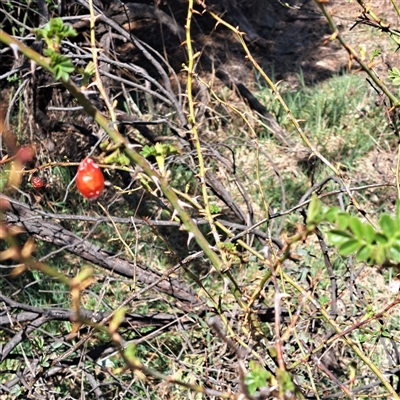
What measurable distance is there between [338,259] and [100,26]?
1.61 metres

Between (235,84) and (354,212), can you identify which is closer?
(354,212)

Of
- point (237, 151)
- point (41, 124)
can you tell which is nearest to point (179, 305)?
point (41, 124)

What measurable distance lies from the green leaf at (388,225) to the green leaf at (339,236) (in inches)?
1.9

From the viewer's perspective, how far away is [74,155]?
136 inches

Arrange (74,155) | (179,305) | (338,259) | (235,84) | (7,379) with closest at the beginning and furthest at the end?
(179,305) → (7,379) → (338,259) → (74,155) → (235,84)

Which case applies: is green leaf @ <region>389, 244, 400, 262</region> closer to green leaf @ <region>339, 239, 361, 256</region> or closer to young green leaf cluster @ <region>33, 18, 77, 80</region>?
green leaf @ <region>339, 239, 361, 256</region>

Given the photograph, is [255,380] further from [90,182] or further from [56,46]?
[56,46]

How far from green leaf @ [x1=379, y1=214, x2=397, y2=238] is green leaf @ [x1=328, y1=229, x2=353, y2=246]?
0.05 m

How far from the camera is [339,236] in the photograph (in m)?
0.83

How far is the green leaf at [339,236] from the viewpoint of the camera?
2.71 feet

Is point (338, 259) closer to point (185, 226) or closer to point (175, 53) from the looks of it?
point (185, 226)

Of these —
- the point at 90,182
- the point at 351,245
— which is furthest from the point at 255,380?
the point at 90,182

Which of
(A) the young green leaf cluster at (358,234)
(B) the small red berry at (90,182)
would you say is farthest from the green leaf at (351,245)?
(B) the small red berry at (90,182)

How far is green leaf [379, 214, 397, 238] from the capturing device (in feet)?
2.73
